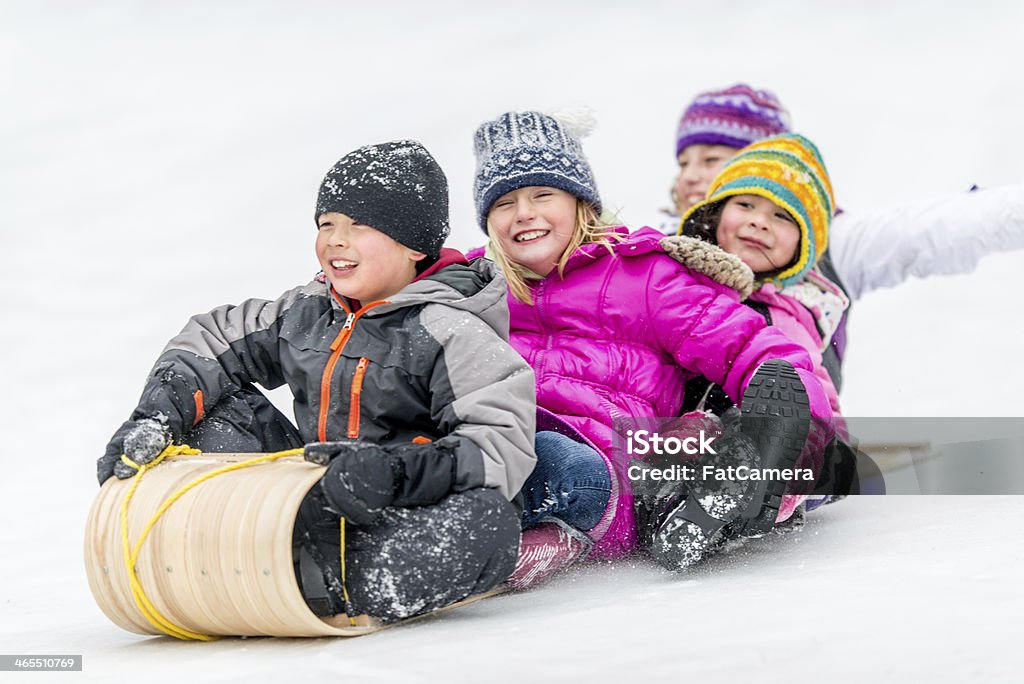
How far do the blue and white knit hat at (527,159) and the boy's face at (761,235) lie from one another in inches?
14.9

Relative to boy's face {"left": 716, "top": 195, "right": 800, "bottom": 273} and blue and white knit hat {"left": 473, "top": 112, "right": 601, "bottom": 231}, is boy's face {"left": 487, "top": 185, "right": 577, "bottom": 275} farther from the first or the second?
boy's face {"left": 716, "top": 195, "right": 800, "bottom": 273}

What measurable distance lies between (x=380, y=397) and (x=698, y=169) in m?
1.85

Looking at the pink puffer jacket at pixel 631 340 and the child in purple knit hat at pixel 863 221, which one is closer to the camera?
the pink puffer jacket at pixel 631 340

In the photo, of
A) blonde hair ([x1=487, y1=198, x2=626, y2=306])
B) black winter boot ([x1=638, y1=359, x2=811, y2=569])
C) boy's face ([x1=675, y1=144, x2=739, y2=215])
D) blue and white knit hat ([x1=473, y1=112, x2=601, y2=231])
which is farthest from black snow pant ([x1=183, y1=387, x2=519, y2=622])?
boy's face ([x1=675, y1=144, x2=739, y2=215])

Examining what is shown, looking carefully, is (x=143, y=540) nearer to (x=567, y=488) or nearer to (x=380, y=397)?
(x=380, y=397)

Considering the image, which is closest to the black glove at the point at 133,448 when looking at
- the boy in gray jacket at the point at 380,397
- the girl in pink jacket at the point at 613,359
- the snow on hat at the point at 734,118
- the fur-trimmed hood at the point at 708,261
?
the boy in gray jacket at the point at 380,397

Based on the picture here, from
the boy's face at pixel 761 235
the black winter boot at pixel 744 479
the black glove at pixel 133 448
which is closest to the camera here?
the black glove at pixel 133 448

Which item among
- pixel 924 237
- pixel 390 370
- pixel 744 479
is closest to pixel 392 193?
pixel 390 370

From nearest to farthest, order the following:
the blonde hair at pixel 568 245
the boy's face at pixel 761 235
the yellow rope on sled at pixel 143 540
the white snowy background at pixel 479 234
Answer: the white snowy background at pixel 479 234 < the yellow rope on sled at pixel 143 540 < the blonde hair at pixel 568 245 < the boy's face at pixel 761 235

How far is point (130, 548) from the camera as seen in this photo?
1401 mm

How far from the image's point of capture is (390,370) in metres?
1.62

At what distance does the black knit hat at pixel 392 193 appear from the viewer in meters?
1.70

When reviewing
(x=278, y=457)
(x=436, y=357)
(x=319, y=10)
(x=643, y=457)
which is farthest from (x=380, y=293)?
(x=319, y=10)

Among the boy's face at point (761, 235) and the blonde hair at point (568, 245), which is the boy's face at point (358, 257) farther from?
the boy's face at point (761, 235)
